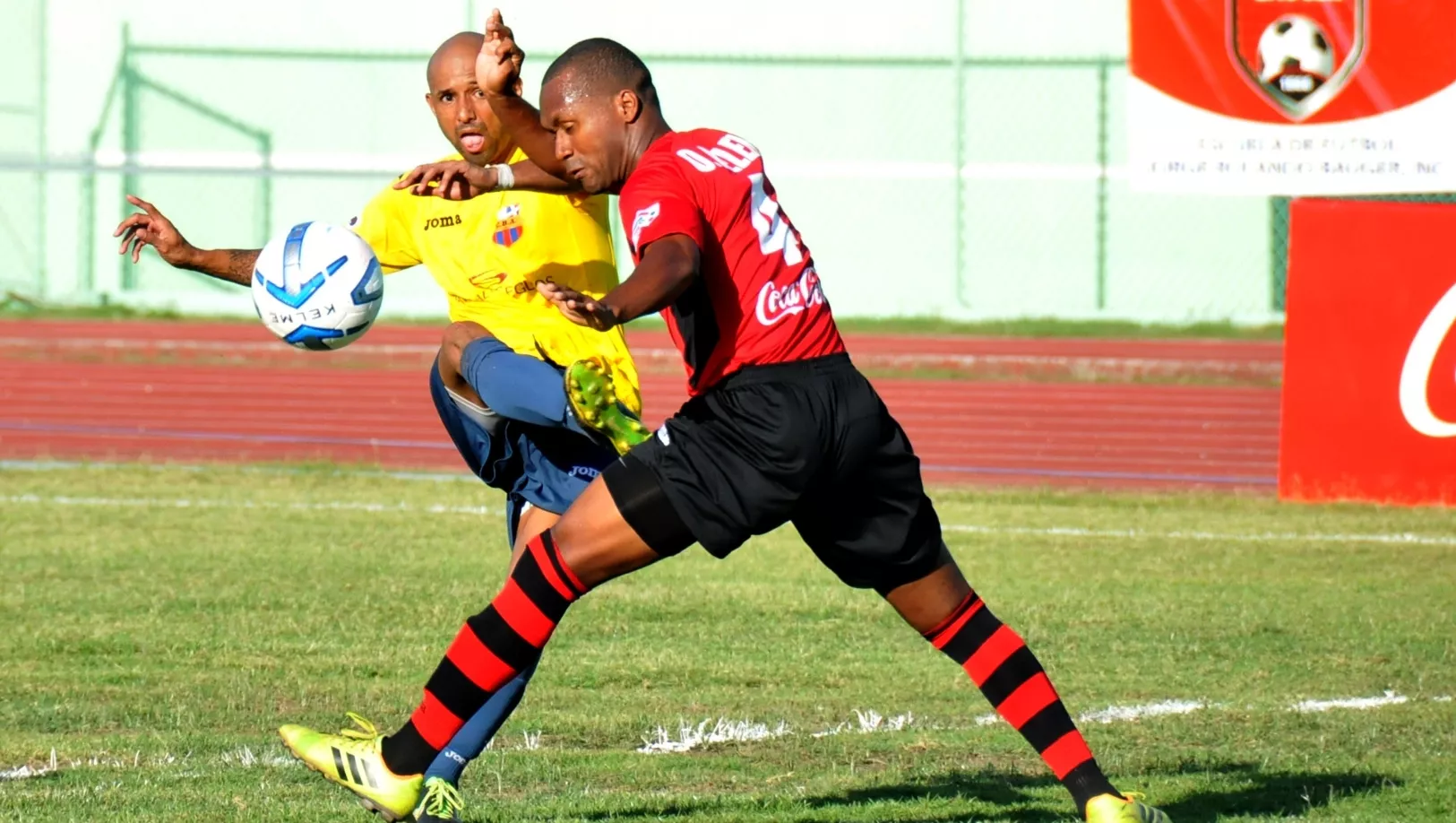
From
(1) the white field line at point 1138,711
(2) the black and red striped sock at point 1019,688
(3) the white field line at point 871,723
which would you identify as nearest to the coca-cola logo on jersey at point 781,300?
(2) the black and red striped sock at point 1019,688

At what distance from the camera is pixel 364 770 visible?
4586 millimetres

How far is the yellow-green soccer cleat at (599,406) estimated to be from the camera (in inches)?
186

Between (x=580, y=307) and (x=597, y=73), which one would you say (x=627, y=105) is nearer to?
(x=597, y=73)

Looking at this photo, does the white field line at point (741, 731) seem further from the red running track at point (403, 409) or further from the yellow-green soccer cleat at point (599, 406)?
the red running track at point (403, 409)

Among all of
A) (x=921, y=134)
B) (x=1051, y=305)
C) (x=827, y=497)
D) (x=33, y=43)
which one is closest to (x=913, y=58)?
(x=921, y=134)

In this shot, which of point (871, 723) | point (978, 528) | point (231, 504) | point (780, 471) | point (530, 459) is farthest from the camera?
point (231, 504)

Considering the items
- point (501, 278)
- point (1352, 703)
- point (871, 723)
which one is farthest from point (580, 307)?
point (1352, 703)

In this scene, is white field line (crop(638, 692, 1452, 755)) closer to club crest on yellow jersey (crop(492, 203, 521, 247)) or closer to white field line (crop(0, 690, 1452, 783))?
white field line (crop(0, 690, 1452, 783))

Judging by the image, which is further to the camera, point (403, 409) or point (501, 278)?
point (403, 409)

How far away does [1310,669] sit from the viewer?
23.0 ft

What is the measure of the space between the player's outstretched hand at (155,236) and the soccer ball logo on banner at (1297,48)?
10075mm

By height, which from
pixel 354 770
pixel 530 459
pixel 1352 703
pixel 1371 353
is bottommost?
pixel 1352 703

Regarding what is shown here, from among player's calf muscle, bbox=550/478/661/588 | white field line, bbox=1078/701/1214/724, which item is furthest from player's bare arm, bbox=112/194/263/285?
white field line, bbox=1078/701/1214/724

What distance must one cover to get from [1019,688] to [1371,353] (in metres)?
7.17
